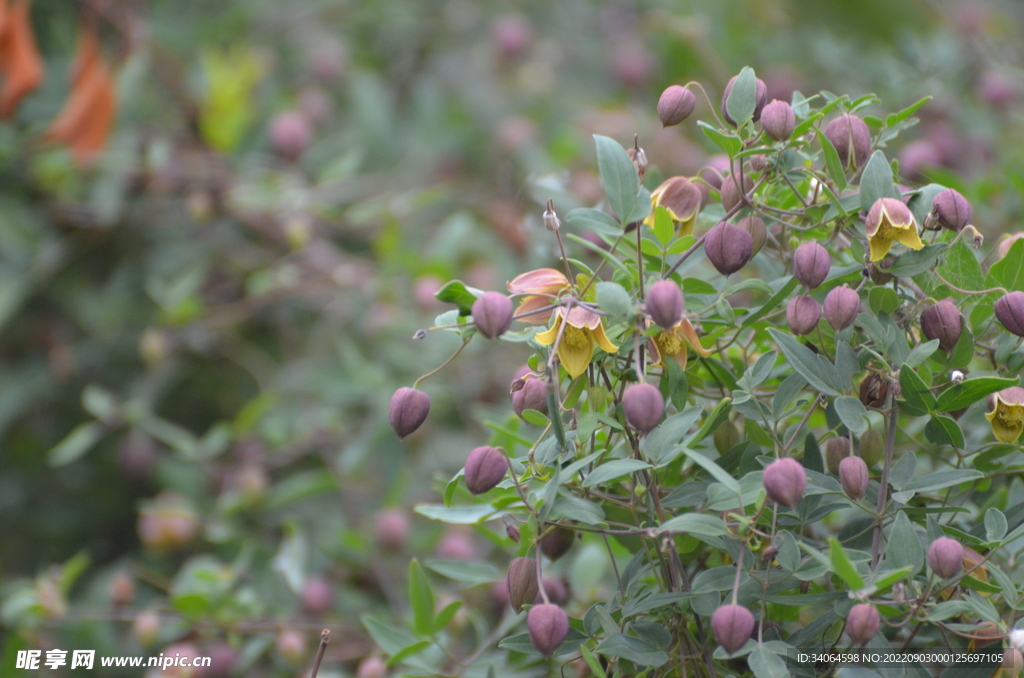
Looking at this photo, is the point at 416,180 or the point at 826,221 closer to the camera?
the point at 826,221

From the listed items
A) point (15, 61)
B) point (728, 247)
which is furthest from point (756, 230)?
point (15, 61)

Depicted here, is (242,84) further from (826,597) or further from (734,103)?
(826,597)

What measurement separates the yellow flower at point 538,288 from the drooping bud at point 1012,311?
0.81 feet

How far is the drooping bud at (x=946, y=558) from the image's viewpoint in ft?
1.27

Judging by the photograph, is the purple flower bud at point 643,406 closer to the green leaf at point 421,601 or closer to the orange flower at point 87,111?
the green leaf at point 421,601

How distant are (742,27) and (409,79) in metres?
0.82

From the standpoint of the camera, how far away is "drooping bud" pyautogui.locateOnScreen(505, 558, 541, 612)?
0.45m

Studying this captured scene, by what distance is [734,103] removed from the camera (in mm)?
438

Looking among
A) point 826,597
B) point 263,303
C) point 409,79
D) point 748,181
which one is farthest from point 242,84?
point 826,597

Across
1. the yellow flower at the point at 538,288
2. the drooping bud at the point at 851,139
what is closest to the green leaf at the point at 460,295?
the yellow flower at the point at 538,288

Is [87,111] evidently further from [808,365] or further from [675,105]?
[808,365]

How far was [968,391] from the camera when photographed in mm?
431

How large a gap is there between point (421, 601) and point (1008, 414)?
1.42 feet

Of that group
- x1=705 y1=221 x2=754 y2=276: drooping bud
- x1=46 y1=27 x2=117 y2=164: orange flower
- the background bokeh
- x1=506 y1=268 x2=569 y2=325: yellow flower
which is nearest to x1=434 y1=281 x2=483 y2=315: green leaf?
x1=506 y1=268 x2=569 y2=325: yellow flower
